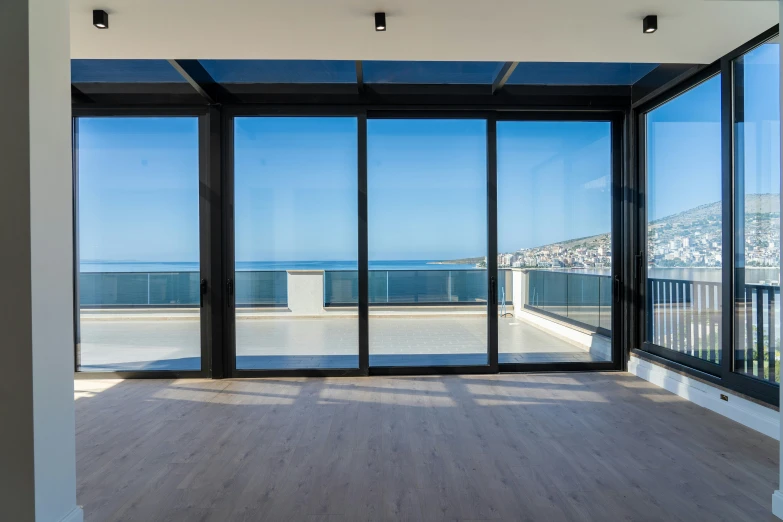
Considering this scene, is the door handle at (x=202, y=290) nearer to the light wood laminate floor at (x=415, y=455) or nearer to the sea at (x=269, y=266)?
the sea at (x=269, y=266)

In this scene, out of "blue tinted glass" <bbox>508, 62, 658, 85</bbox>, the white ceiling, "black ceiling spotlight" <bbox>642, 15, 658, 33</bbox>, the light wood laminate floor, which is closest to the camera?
the light wood laminate floor

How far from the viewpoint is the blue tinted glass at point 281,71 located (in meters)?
4.45

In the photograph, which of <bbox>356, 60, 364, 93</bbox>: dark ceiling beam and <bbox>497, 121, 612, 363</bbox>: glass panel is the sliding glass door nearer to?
<bbox>497, 121, 612, 363</bbox>: glass panel

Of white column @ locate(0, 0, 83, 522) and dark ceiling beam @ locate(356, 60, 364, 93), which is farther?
dark ceiling beam @ locate(356, 60, 364, 93)

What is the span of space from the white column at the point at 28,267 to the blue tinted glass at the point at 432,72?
2960 millimetres

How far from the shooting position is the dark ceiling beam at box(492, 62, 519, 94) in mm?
4344

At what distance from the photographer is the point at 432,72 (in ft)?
15.5

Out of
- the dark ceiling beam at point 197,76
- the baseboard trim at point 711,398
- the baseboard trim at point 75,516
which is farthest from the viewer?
the dark ceiling beam at point 197,76

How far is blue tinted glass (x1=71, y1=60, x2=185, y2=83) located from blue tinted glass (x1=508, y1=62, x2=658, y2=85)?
325 cm

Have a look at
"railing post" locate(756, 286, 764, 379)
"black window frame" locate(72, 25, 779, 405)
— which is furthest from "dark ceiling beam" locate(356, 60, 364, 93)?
"railing post" locate(756, 286, 764, 379)

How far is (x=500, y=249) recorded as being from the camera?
17.0 ft

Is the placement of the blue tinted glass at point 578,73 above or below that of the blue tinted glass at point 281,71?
above

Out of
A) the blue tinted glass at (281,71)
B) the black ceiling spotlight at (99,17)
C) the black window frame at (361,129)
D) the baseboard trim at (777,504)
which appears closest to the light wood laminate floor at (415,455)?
the baseboard trim at (777,504)

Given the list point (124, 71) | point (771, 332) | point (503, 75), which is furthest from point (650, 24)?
point (124, 71)
